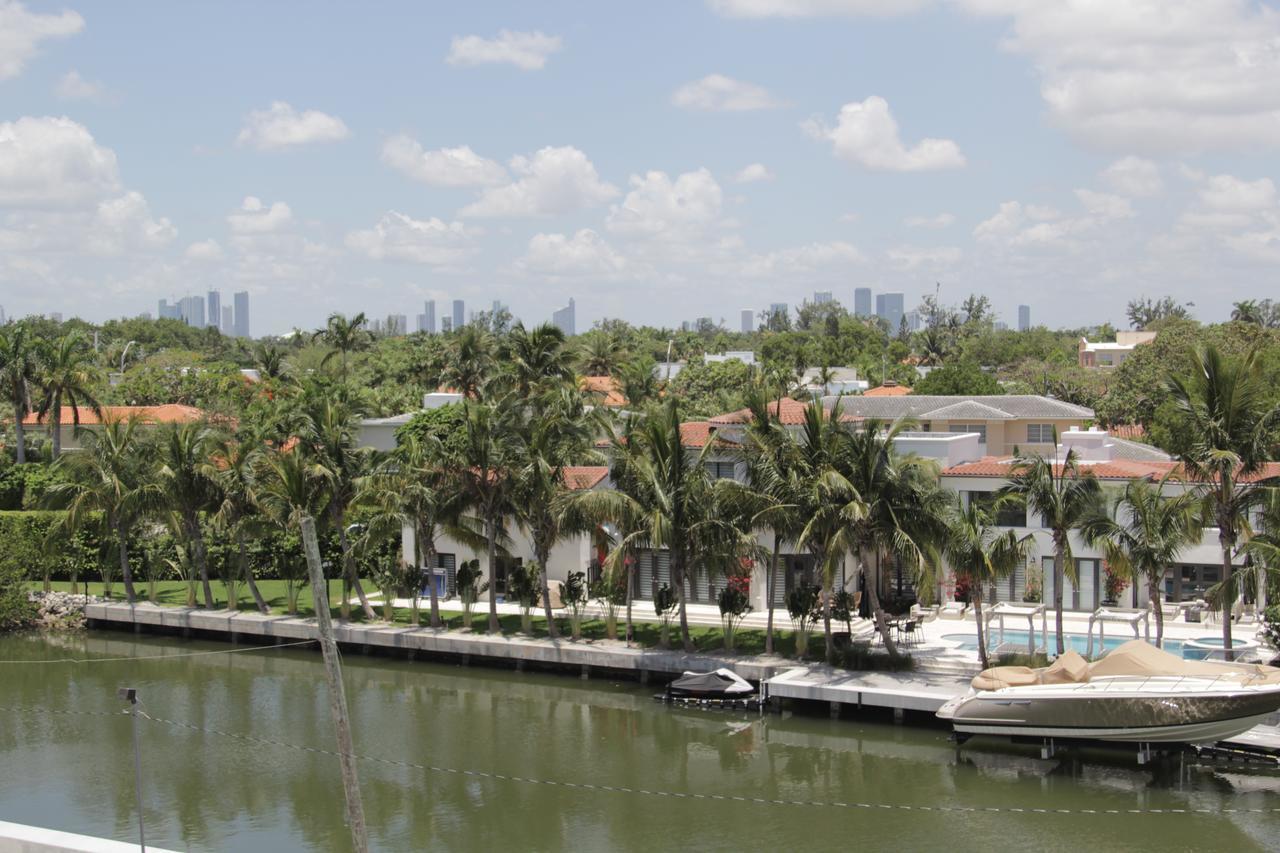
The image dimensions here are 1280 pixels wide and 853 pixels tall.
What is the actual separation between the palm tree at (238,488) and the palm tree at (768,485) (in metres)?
15.9

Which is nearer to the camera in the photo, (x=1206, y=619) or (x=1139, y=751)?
(x=1139, y=751)

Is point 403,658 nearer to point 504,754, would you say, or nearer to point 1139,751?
point 504,754

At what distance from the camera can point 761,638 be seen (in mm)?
35719

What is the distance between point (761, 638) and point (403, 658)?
430 inches

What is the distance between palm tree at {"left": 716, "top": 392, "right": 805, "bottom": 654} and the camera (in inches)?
1233

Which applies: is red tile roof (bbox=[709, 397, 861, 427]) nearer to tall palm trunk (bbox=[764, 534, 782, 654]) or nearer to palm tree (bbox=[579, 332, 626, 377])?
tall palm trunk (bbox=[764, 534, 782, 654])

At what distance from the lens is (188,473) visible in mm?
40250

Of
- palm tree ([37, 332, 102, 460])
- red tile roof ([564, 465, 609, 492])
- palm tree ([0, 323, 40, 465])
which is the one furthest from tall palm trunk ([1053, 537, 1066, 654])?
palm tree ([0, 323, 40, 465])

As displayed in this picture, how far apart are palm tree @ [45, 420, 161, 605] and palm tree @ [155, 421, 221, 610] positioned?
588 mm

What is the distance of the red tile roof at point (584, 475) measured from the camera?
127 ft

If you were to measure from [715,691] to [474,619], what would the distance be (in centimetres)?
1080

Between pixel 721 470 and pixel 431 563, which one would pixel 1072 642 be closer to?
pixel 721 470

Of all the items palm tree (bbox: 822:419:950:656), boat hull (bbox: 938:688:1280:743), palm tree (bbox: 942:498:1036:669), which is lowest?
boat hull (bbox: 938:688:1280:743)

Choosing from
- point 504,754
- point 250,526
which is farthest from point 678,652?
point 250,526
